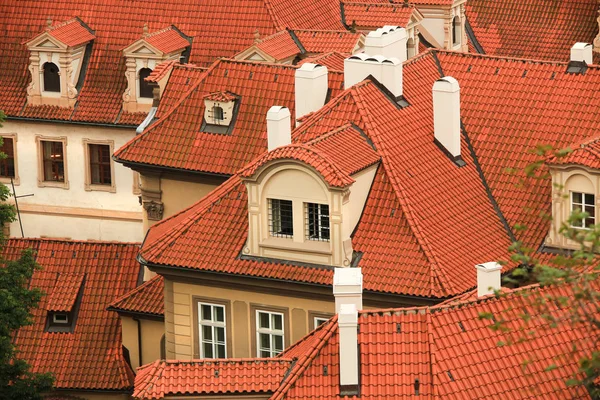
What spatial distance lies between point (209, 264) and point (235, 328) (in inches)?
74.1

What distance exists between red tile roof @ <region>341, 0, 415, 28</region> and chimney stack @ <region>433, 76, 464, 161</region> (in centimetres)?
1927

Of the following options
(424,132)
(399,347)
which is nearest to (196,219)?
(424,132)

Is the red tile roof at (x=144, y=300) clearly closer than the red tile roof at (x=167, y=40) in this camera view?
Yes

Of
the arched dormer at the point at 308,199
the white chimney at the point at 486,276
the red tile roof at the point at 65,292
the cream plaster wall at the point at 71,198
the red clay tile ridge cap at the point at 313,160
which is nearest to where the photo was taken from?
the white chimney at the point at 486,276

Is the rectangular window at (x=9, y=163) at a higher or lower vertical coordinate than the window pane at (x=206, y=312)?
higher

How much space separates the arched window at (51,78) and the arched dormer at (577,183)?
2745 centimetres

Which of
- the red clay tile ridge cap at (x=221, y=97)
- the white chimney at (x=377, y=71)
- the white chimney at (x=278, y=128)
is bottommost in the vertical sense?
the white chimney at (x=278, y=128)

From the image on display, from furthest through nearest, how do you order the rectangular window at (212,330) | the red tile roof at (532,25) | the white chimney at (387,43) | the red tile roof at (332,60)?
the red tile roof at (532,25) → the red tile roof at (332,60) → the white chimney at (387,43) → the rectangular window at (212,330)

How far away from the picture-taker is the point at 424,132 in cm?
7131

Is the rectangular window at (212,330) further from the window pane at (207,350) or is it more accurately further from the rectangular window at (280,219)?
the rectangular window at (280,219)

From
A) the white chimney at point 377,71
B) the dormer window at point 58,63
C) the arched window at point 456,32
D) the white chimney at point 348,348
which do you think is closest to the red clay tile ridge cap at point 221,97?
the white chimney at point 377,71

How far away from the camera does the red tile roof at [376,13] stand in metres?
91.2

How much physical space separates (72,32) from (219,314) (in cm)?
2444

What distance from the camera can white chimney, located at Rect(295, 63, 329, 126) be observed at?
73.9 metres
